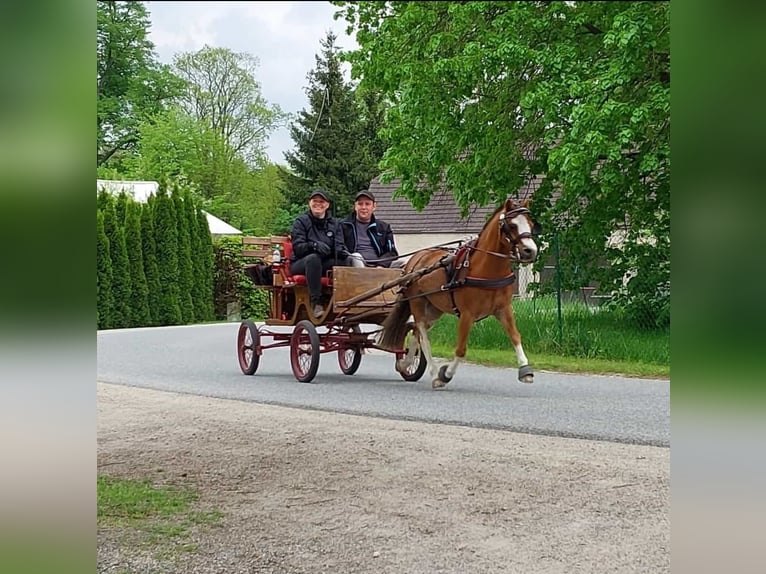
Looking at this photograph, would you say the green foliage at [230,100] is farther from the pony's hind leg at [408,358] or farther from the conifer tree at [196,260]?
the pony's hind leg at [408,358]

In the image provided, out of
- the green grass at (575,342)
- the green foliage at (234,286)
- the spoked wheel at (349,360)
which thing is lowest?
the spoked wheel at (349,360)

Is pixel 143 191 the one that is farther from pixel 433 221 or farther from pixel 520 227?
pixel 433 221

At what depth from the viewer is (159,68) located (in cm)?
264

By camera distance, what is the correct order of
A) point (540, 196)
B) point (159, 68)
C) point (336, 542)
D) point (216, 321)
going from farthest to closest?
point (216, 321)
point (540, 196)
point (336, 542)
point (159, 68)

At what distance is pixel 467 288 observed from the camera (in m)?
5.14

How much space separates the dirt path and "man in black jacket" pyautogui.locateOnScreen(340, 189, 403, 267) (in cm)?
96

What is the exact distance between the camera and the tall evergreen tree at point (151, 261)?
14.3 ft

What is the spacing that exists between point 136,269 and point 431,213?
178 centimetres

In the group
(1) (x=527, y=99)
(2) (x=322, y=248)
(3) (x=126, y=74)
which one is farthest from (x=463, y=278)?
(3) (x=126, y=74)

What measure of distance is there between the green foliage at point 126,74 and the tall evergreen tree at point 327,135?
853mm

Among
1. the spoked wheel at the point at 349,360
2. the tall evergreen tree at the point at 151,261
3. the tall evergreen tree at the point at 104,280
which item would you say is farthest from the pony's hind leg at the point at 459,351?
the tall evergreen tree at the point at 104,280
